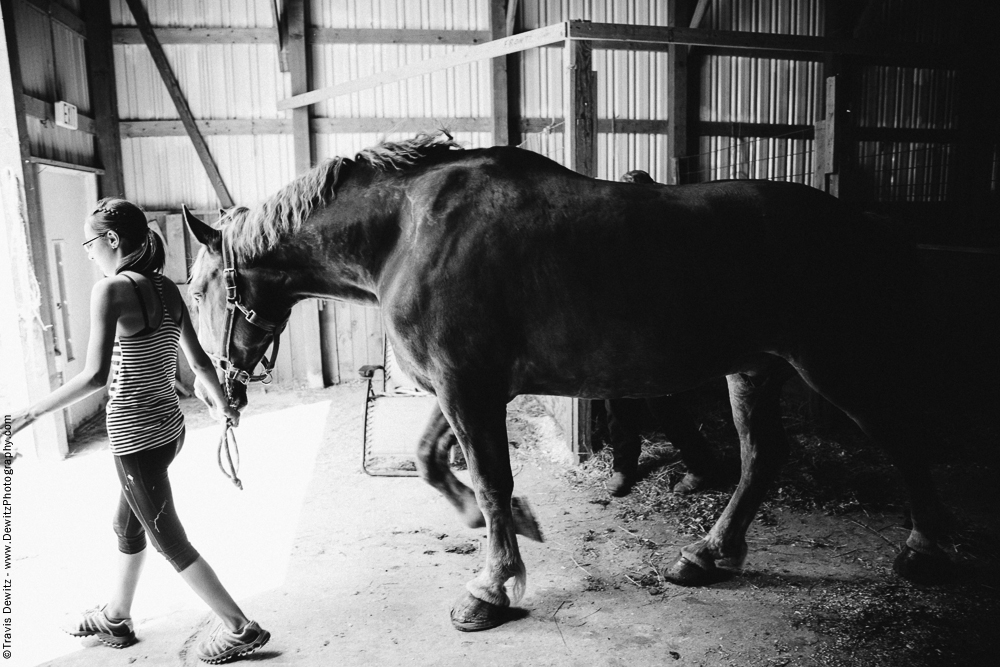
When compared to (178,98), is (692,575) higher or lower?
lower

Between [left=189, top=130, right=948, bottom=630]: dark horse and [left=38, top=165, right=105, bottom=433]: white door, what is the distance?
4.21 meters

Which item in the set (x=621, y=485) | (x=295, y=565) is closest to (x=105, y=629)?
(x=295, y=565)

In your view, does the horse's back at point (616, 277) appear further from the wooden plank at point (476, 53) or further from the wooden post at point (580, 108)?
the wooden post at point (580, 108)

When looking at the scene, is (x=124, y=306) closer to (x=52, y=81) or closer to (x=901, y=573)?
(x=901, y=573)

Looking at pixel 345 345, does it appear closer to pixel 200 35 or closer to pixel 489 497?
pixel 200 35

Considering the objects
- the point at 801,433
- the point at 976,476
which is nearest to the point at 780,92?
the point at 801,433

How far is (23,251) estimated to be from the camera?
17.4ft

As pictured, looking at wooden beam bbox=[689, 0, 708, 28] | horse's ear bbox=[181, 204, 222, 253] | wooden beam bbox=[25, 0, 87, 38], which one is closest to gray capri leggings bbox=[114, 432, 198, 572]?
horse's ear bbox=[181, 204, 222, 253]

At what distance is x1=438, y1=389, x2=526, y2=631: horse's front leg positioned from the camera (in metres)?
2.76

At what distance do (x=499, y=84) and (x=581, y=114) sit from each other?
169 inches

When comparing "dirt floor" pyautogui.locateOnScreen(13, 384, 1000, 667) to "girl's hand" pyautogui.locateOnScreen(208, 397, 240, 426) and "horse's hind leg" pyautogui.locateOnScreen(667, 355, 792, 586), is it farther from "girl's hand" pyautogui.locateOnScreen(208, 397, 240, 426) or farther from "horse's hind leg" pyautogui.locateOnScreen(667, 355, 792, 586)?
"girl's hand" pyautogui.locateOnScreen(208, 397, 240, 426)

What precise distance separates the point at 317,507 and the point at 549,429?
223cm

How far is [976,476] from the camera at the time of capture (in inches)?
171

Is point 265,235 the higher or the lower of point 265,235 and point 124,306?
the higher
